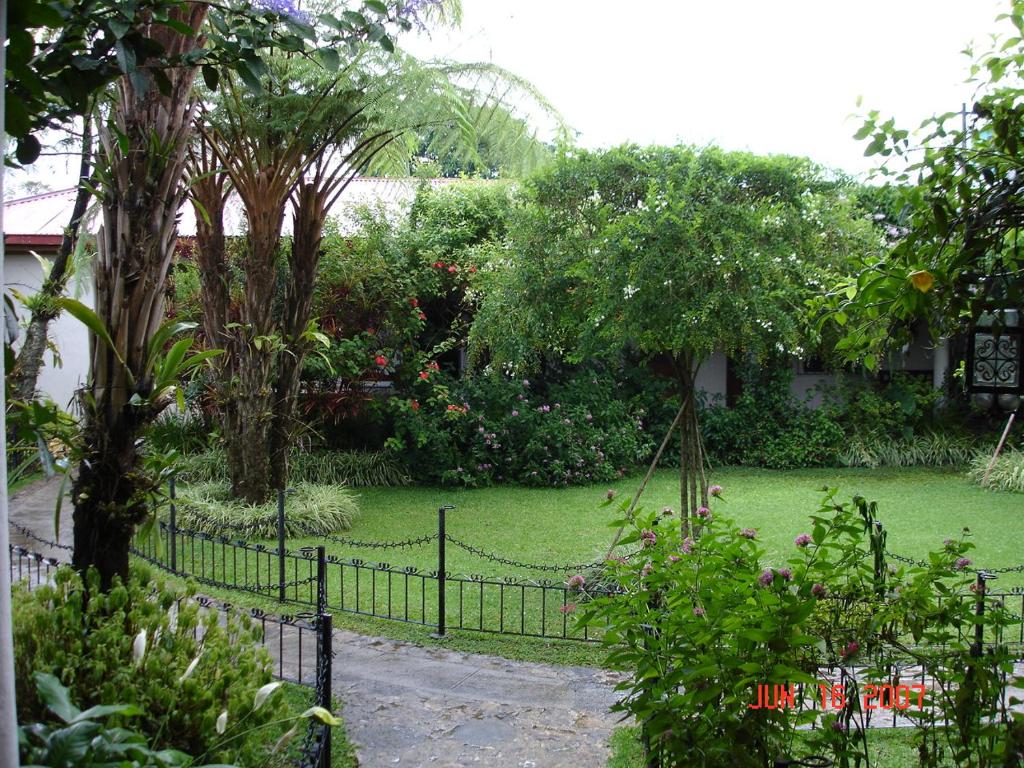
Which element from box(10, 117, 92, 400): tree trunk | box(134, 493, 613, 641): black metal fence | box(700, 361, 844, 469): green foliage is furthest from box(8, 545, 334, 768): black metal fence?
box(700, 361, 844, 469): green foliage

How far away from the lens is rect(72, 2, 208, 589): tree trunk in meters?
3.86

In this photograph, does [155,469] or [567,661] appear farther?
[567,661]

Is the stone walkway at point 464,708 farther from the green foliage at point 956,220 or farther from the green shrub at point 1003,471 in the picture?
the green shrub at point 1003,471

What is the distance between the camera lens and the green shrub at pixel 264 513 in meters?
9.45

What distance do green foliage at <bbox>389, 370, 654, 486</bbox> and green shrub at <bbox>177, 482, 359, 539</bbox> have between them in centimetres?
192

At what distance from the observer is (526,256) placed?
7250mm

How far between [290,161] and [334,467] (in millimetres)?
4647

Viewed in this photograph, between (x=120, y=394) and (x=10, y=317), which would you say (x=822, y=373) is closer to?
(x=120, y=394)

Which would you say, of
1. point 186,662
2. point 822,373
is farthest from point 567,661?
point 822,373

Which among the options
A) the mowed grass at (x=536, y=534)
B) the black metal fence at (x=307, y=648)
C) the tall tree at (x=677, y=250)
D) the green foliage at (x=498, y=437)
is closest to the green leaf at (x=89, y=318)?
the black metal fence at (x=307, y=648)

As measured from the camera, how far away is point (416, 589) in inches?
309

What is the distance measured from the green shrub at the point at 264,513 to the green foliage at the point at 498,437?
192cm

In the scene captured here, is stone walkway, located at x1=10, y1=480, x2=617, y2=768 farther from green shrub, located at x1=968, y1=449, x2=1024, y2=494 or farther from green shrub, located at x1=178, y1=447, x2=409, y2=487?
green shrub, located at x1=968, y1=449, x2=1024, y2=494

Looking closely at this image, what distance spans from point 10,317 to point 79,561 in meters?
2.16
